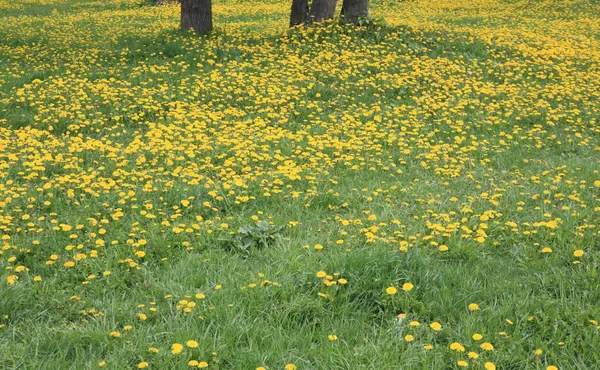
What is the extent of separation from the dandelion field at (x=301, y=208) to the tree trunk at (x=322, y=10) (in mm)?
1968

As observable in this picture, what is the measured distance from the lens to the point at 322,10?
40.8ft

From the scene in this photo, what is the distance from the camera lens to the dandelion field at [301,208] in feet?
10.8

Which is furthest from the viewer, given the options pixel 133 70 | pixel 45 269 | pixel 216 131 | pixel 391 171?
pixel 133 70

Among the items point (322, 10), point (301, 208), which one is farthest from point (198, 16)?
point (301, 208)

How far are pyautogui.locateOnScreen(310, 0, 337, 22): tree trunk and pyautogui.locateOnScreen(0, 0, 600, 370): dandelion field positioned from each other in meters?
1.97

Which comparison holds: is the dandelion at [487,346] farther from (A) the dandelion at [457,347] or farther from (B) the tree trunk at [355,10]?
(B) the tree trunk at [355,10]

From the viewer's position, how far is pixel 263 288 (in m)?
3.72

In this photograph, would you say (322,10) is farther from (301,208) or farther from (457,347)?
(457,347)

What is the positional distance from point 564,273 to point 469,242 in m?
0.68

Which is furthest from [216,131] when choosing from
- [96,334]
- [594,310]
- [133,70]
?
[594,310]

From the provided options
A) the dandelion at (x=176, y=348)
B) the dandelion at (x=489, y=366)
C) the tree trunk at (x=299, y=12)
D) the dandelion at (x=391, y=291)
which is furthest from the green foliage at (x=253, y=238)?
the tree trunk at (x=299, y=12)

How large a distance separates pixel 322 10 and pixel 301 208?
8234mm

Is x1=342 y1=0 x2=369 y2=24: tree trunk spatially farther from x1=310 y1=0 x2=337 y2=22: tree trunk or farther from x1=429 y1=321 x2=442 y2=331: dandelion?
x1=429 y1=321 x2=442 y2=331: dandelion

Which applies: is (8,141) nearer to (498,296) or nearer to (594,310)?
(498,296)
